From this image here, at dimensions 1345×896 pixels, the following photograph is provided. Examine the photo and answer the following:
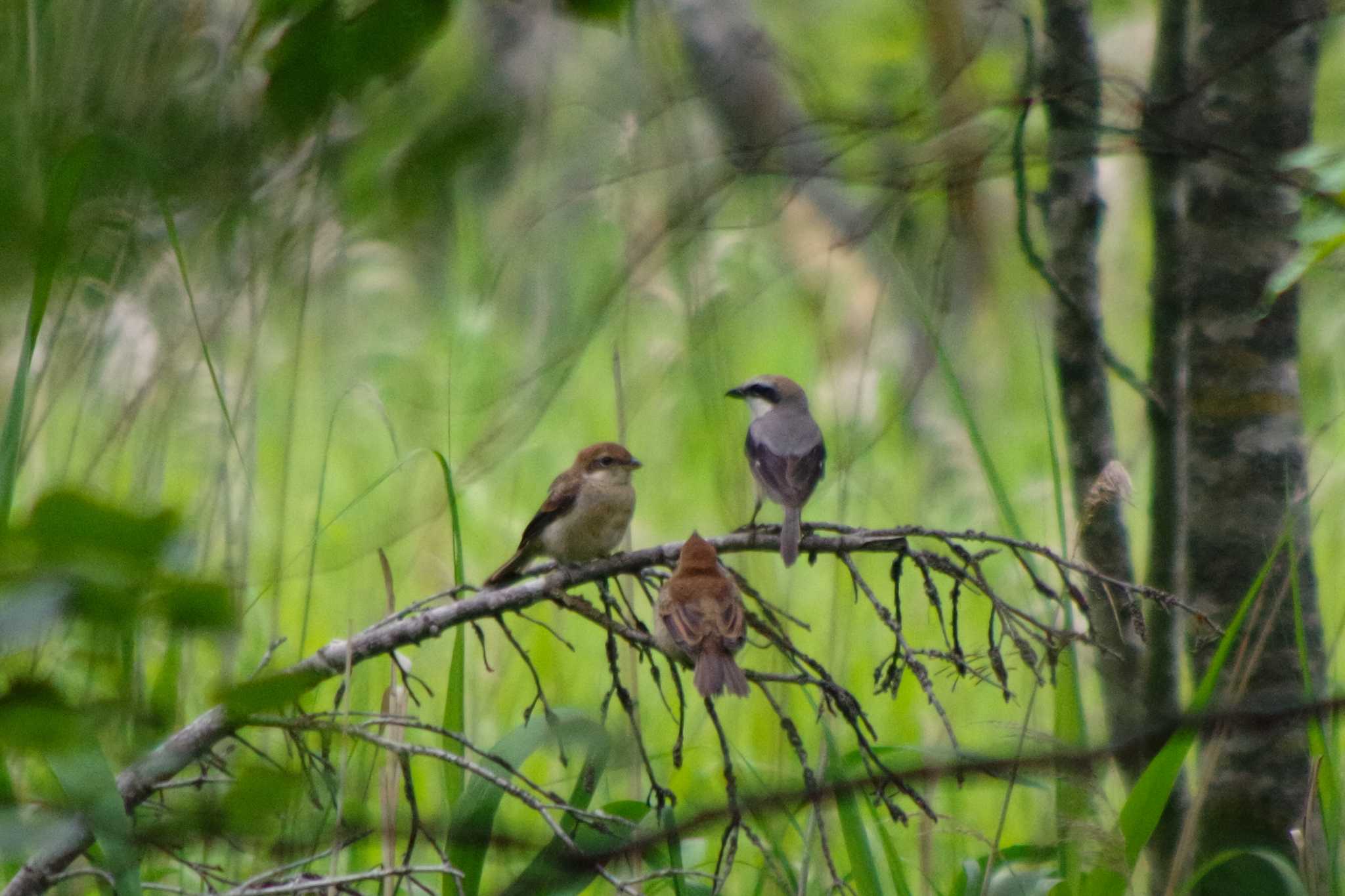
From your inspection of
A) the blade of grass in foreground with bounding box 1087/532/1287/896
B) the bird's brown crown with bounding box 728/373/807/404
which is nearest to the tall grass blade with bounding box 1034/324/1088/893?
the blade of grass in foreground with bounding box 1087/532/1287/896

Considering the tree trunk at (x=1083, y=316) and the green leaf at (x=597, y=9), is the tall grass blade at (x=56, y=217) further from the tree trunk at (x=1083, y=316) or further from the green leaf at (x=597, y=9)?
the tree trunk at (x=1083, y=316)

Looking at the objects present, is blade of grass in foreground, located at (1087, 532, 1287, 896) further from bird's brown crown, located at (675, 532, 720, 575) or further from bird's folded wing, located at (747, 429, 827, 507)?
bird's folded wing, located at (747, 429, 827, 507)

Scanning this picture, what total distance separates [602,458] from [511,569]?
50 cm

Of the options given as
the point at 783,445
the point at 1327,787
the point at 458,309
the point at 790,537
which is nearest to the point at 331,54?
the point at 458,309

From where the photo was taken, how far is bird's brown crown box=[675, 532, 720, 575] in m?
2.44

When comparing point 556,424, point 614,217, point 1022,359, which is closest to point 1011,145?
point 614,217

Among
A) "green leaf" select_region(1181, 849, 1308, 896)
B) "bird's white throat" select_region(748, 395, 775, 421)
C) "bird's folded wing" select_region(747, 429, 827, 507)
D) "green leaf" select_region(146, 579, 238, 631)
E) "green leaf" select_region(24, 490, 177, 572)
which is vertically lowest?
"green leaf" select_region(1181, 849, 1308, 896)

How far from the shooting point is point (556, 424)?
22.5 feet

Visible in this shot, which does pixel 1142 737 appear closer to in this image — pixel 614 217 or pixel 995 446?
pixel 614 217

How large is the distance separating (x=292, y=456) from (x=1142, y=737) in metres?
6.18

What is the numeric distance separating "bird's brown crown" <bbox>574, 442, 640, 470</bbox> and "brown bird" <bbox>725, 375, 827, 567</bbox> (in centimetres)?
40

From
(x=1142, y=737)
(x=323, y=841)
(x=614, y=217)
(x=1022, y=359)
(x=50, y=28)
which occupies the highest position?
(x=1022, y=359)

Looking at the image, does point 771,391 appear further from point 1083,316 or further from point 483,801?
point 483,801

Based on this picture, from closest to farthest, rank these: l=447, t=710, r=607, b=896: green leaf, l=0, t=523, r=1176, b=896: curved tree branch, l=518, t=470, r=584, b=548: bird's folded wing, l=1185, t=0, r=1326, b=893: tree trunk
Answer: l=0, t=523, r=1176, b=896: curved tree branch
l=447, t=710, r=607, b=896: green leaf
l=1185, t=0, r=1326, b=893: tree trunk
l=518, t=470, r=584, b=548: bird's folded wing
